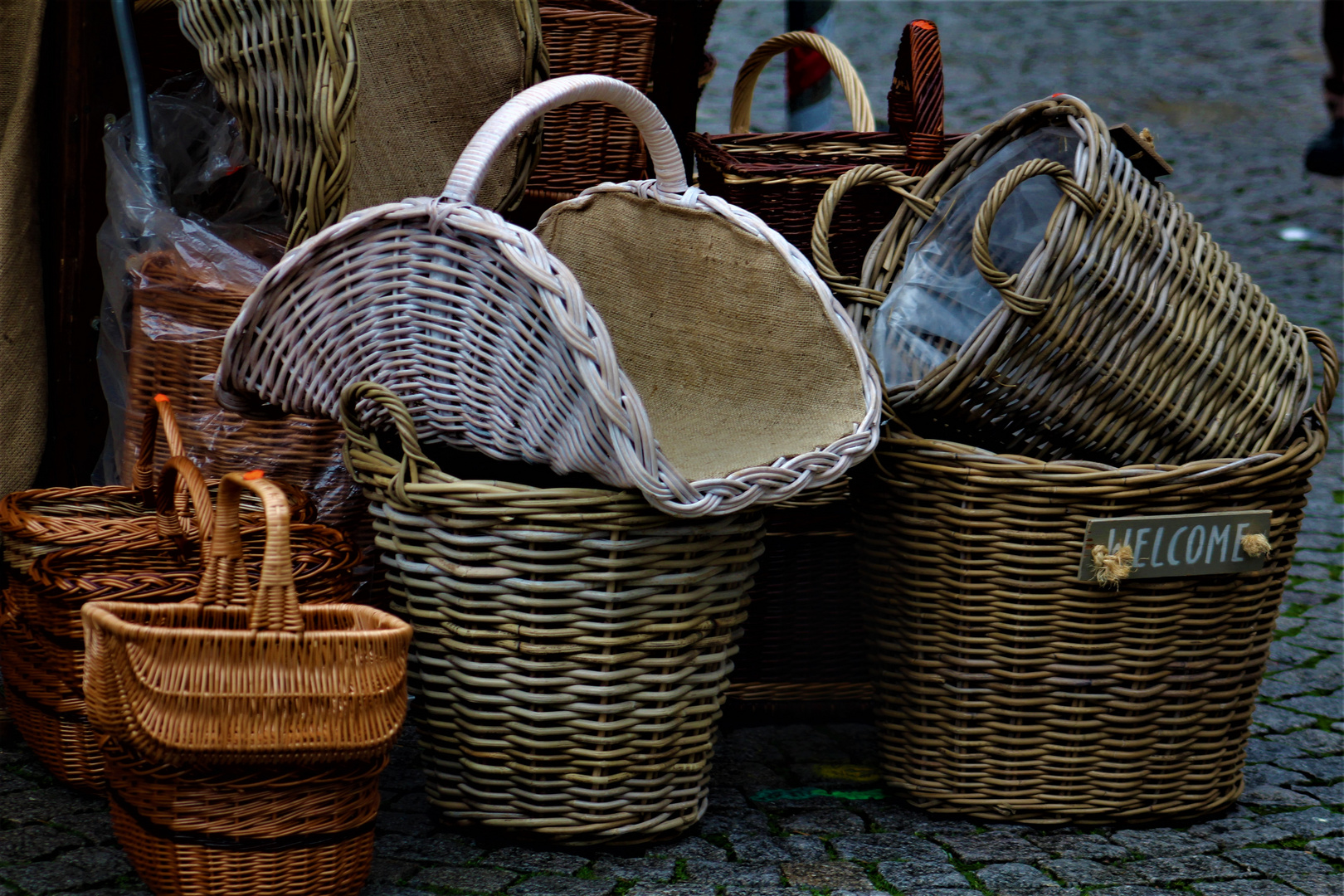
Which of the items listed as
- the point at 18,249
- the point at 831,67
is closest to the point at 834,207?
the point at 831,67

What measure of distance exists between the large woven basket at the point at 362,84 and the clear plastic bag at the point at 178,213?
0.73 feet

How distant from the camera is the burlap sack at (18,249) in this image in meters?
2.60

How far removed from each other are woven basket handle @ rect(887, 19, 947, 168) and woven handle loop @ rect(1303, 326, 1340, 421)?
805 mm

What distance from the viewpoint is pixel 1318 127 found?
28.0 feet

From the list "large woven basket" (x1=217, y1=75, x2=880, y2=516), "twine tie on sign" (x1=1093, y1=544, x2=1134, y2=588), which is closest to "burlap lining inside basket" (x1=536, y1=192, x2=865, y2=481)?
"large woven basket" (x1=217, y1=75, x2=880, y2=516)

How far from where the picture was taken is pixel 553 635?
198 cm

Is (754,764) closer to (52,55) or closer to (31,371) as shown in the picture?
(31,371)

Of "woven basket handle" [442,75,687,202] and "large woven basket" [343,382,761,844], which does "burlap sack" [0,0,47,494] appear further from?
"woven basket handle" [442,75,687,202]

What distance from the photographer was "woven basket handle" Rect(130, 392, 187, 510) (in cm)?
206

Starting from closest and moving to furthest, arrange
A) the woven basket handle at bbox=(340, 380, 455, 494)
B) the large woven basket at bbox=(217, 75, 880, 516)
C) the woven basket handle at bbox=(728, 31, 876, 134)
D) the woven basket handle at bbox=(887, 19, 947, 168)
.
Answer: the large woven basket at bbox=(217, 75, 880, 516) → the woven basket handle at bbox=(340, 380, 455, 494) → the woven basket handle at bbox=(887, 19, 947, 168) → the woven basket handle at bbox=(728, 31, 876, 134)

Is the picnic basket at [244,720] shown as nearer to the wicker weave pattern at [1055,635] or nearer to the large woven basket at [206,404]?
the large woven basket at [206,404]

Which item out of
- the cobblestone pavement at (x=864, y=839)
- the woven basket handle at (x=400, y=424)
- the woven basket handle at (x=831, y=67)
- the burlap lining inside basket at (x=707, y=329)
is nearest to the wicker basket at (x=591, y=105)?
the woven basket handle at (x=831, y=67)

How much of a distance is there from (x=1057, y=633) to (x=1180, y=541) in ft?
0.83

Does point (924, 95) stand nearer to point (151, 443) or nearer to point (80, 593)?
point (151, 443)
